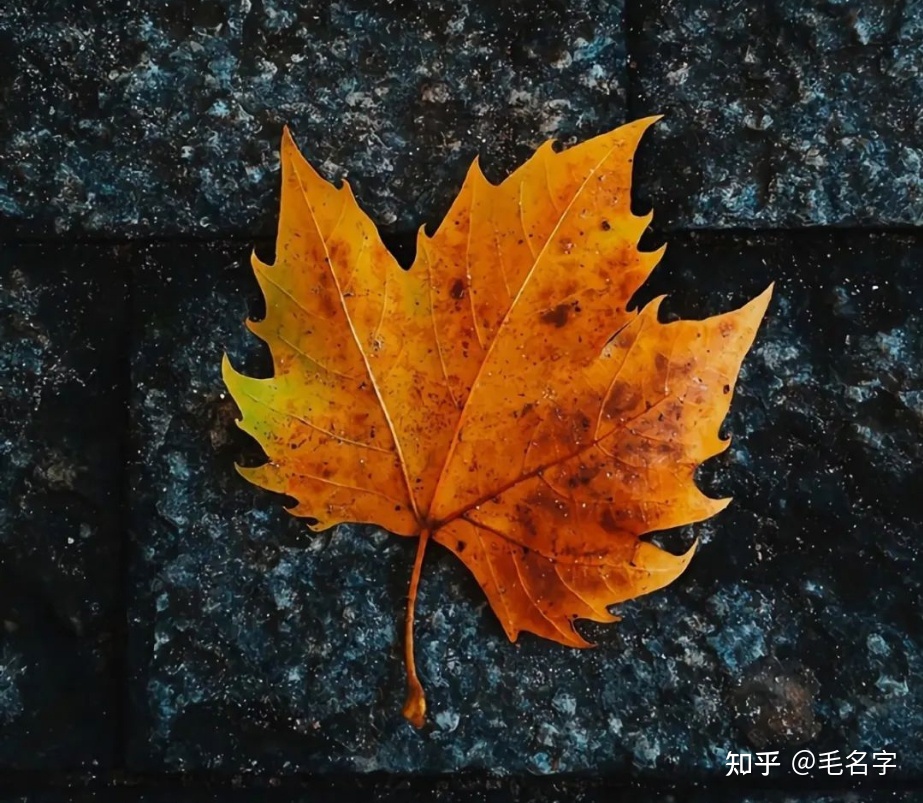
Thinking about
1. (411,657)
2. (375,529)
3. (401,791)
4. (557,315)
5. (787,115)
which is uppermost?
(787,115)

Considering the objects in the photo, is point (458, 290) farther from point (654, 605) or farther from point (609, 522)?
point (654, 605)

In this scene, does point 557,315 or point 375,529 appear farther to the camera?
point 375,529

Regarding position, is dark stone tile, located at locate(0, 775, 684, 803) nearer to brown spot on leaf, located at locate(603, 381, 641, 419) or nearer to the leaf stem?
the leaf stem

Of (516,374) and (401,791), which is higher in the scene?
(516,374)

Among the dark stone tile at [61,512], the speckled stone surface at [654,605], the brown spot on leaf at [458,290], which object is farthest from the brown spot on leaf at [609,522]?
the dark stone tile at [61,512]

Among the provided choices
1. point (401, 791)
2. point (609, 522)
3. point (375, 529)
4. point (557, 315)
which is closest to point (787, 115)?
point (557, 315)

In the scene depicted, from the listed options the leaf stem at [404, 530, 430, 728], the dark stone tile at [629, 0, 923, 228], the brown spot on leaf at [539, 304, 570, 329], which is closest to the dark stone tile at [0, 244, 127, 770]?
the leaf stem at [404, 530, 430, 728]
